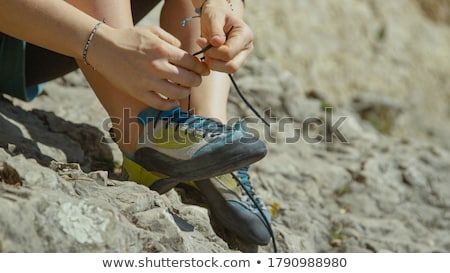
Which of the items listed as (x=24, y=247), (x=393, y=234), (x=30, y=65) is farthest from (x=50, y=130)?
(x=393, y=234)

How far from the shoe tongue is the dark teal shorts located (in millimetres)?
423

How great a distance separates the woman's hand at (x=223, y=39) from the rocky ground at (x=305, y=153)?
0.34 metres

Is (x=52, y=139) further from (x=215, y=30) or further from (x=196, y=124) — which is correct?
(x=215, y=30)

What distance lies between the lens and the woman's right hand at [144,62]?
152cm

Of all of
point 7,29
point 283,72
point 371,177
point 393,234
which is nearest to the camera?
point 7,29

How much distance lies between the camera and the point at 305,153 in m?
2.80

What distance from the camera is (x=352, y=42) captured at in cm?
462

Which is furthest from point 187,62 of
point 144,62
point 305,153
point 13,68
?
point 305,153

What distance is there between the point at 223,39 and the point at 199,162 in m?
0.28

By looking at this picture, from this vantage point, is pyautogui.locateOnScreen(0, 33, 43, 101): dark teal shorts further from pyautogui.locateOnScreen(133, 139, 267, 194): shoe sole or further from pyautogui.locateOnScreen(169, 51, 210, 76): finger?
pyautogui.locateOnScreen(169, 51, 210, 76): finger

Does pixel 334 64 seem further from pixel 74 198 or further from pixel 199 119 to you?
pixel 74 198

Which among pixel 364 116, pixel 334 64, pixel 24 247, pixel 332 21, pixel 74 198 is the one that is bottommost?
pixel 24 247

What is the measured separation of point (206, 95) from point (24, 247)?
2.43 ft

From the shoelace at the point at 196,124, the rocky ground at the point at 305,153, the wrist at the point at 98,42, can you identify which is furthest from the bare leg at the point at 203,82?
the wrist at the point at 98,42
